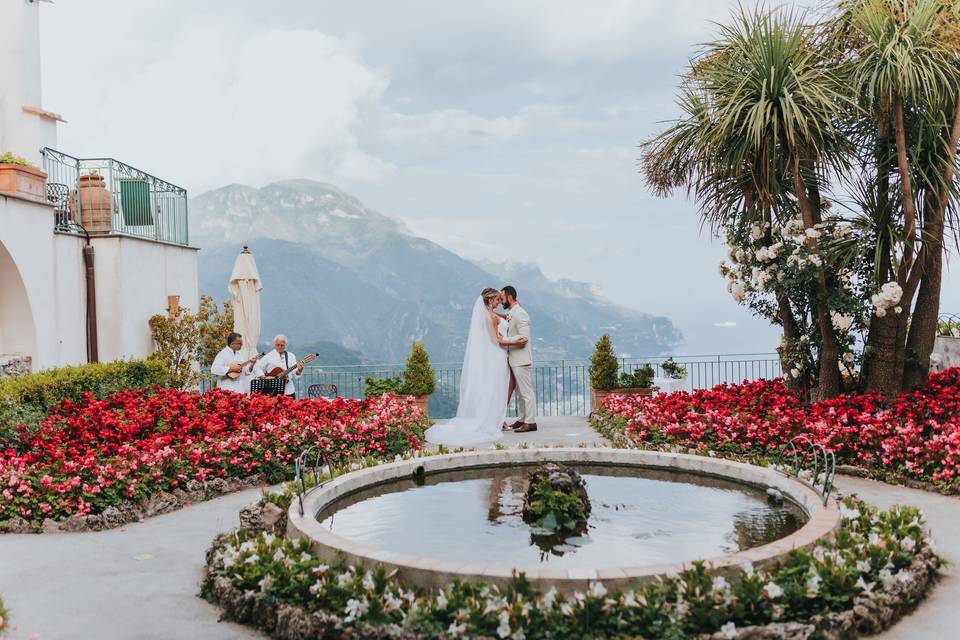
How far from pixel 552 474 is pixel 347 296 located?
165213 mm

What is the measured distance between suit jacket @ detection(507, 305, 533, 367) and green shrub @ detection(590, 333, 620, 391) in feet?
6.82

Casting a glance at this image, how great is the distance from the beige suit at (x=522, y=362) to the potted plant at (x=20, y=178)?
23.3ft

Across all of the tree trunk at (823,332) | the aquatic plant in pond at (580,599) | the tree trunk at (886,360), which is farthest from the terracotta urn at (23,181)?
the tree trunk at (886,360)

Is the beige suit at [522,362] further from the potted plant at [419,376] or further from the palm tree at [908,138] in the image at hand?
the palm tree at [908,138]

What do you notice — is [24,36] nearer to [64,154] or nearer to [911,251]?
[64,154]

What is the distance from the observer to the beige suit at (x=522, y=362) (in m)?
11.4

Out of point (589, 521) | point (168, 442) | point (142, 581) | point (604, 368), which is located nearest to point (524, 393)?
point (604, 368)

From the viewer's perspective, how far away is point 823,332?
31.7 ft

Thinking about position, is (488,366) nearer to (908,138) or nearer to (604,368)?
(604,368)

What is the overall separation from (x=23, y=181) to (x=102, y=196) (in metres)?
2.11

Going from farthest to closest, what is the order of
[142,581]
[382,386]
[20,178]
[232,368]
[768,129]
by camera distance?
1. [382,386]
2. [20,178]
3. [232,368]
4. [768,129]
5. [142,581]

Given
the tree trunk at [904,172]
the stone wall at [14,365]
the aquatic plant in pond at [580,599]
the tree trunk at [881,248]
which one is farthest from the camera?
the stone wall at [14,365]

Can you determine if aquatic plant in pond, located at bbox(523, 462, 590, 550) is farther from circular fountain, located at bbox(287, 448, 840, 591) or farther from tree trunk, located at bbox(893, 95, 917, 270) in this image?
tree trunk, located at bbox(893, 95, 917, 270)

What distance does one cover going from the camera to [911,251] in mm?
9305
